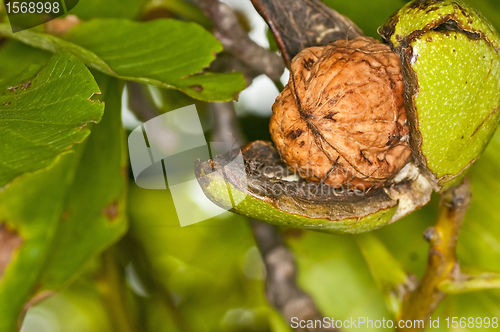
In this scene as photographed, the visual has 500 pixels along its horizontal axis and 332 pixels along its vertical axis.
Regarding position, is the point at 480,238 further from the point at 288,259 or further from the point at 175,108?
the point at 175,108

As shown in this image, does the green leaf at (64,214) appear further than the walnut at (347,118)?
Yes

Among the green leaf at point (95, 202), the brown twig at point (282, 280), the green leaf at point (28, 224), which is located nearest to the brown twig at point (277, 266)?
the brown twig at point (282, 280)

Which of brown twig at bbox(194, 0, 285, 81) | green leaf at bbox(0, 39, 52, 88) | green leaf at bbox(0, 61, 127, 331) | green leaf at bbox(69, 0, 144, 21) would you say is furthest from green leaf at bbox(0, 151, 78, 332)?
brown twig at bbox(194, 0, 285, 81)

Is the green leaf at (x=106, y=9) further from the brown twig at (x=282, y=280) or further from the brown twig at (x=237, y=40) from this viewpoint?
the brown twig at (x=282, y=280)

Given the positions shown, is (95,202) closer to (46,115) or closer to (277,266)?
(46,115)

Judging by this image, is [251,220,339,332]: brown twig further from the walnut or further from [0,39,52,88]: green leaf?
[0,39,52,88]: green leaf
